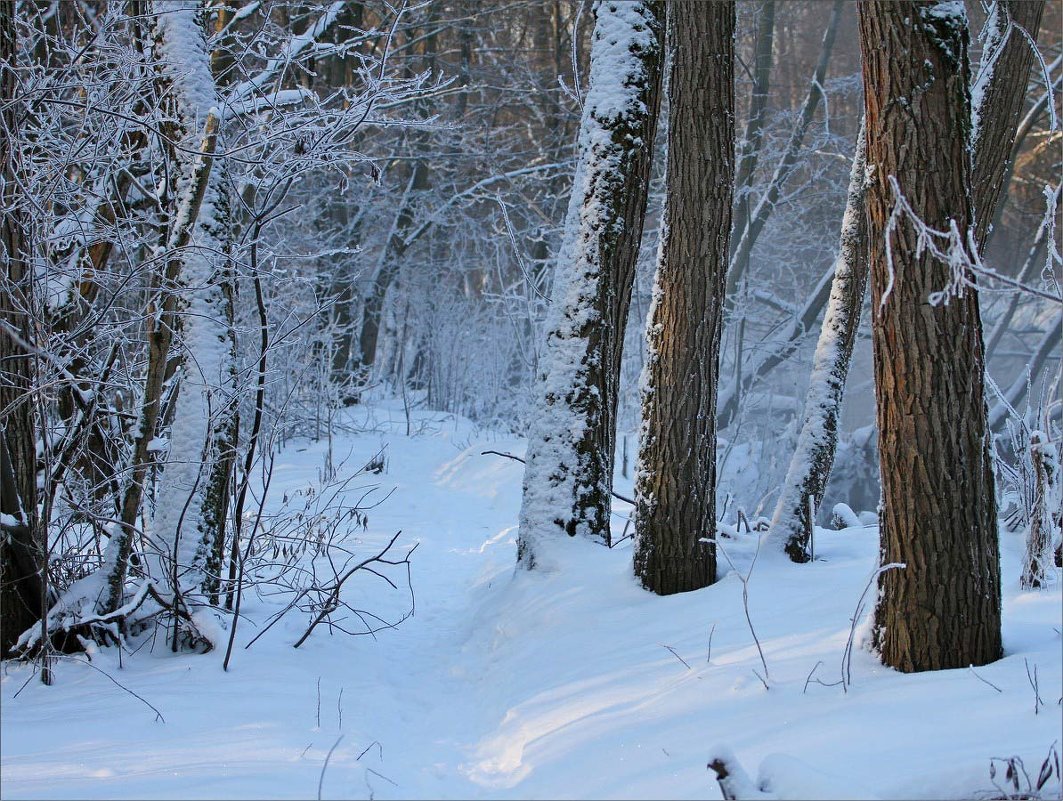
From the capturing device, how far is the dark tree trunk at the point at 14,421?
3703 mm

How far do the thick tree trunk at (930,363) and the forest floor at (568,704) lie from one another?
20 centimetres

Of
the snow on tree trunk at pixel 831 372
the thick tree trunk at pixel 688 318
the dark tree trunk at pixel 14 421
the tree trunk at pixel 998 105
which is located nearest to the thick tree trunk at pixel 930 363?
the thick tree trunk at pixel 688 318

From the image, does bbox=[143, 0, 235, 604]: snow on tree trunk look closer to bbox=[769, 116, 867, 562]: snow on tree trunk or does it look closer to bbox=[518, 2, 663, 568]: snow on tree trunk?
bbox=[518, 2, 663, 568]: snow on tree trunk

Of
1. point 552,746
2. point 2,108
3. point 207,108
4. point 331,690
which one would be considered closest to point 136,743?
point 331,690

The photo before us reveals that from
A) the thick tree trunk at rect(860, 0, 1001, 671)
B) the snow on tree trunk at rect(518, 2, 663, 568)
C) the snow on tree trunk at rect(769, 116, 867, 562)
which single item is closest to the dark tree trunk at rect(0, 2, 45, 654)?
the snow on tree trunk at rect(518, 2, 663, 568)

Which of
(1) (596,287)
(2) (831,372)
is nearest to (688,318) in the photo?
(1) (596,287)

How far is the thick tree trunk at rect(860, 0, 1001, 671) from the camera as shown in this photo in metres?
2.86

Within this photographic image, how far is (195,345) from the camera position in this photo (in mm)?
4508

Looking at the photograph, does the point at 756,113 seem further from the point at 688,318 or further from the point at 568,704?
the point at 568,704

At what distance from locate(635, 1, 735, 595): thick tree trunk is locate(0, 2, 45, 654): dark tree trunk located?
2873mm

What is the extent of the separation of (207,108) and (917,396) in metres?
3.68

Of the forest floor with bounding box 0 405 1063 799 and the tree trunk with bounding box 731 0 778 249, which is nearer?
the forest floor with bounding box 0 405 1063 799

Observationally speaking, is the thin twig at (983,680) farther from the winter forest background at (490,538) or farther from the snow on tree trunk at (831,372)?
the snow on tree trunk at (831,372)

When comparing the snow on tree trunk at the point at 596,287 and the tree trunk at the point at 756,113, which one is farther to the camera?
the tree trunk at the point at 756,113
